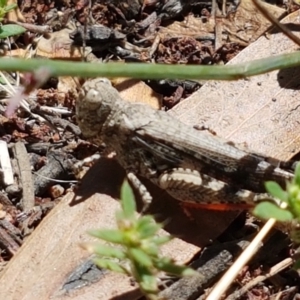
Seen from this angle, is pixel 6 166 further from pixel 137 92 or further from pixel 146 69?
pixel 146 69

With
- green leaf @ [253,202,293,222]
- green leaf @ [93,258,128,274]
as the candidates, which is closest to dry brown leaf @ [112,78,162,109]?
green leaf @ [93,258,128,274]

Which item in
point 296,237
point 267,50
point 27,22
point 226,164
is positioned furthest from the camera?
point 27,22

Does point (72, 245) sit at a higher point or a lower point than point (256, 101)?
lower

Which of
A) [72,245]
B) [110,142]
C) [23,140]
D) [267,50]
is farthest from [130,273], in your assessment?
[267,50]

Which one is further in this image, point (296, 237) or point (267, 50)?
point (267, 50)

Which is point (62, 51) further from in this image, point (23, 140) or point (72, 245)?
point (72, 245)

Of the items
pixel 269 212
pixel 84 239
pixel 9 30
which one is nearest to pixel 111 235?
pixel 269 212
